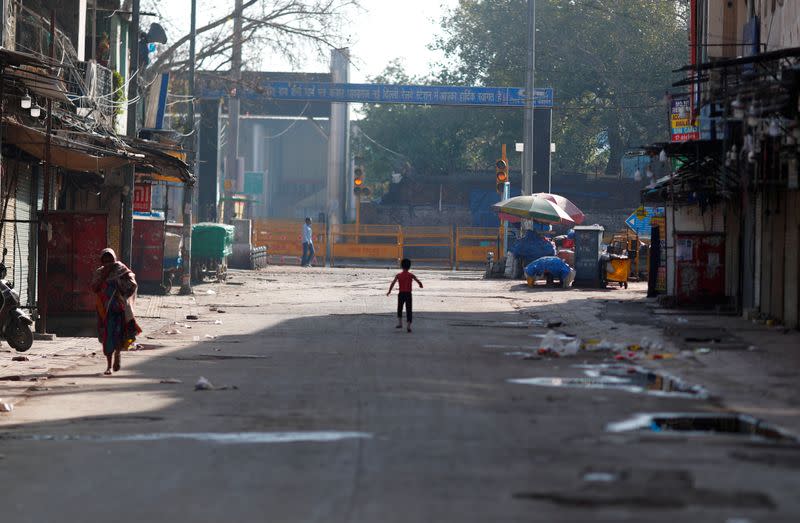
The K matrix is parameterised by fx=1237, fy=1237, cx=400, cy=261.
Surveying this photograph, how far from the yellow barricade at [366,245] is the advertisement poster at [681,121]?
2814 cm

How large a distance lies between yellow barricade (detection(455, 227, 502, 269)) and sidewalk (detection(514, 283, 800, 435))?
72.5 ft

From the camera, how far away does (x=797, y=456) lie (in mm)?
8789

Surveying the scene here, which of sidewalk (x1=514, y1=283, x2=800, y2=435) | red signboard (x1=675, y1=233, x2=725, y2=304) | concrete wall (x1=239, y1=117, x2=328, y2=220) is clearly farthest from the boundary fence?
Result: concrete wall (x1=239, y1=117, x2=328, y2=220)

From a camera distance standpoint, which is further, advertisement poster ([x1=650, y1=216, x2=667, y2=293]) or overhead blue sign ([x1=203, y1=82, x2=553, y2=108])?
overhead blue sign ([x1=203, y1=82, x2=553, y2=108])

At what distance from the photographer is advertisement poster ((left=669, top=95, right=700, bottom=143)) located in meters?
26.9

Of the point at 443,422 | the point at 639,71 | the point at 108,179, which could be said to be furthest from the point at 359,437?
the point at 639,71

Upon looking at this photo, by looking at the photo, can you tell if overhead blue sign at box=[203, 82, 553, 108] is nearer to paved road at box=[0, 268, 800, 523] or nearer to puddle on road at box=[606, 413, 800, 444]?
paved road at box=[0, 268, 800, 523]

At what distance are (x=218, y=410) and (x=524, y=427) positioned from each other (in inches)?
122

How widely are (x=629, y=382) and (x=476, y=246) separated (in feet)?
136

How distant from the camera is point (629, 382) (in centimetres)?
1369

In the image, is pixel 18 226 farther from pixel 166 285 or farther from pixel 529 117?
pixel 529 117

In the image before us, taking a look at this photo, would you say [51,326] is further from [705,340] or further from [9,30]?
[705,340]

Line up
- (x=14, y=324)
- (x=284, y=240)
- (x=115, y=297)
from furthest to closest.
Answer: (x=284, y=240) < (x=14, y=324) < (x=115, y=297)

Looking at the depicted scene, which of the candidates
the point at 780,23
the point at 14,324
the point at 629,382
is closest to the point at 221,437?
the point at 629,382
